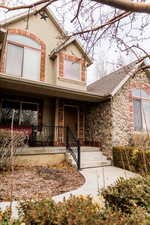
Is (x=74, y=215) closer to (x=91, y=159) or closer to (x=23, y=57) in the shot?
(x=91, y=159)

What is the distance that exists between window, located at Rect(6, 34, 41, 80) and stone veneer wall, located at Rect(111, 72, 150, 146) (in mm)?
4731

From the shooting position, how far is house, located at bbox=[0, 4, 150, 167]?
322 inches

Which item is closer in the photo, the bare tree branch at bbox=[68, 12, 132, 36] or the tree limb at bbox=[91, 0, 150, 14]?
the tree limb at bbox=[91, 0, 150, 14]

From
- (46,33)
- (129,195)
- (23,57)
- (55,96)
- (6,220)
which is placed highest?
(46,33)

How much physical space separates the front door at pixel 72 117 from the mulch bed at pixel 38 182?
3845mm

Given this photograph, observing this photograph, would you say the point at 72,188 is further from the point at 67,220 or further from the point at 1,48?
the point at 1,48

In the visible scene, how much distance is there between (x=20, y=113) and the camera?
28.0ft

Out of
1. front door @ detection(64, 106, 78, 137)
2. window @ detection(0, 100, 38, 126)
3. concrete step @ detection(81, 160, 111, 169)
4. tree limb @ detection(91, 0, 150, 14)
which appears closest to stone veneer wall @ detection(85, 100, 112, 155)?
concrete step @ detection(81, 160, 111, 169)

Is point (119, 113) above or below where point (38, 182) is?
above

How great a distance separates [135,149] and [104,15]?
5.06 metres

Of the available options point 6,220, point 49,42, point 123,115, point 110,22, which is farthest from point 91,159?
point 49,42

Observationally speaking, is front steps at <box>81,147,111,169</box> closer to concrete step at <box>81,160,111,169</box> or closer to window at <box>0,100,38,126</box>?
concrete step at <box>81,160,111,169</box>

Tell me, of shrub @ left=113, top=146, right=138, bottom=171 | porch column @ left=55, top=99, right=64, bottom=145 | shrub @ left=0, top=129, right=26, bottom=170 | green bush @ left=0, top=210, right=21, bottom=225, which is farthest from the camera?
porch column @ left=55, top=99, right=64, bottom=145

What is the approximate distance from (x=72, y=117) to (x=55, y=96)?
7.37ft
